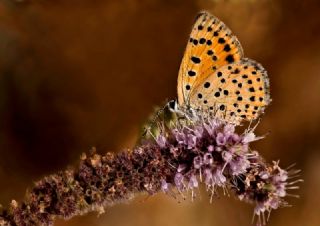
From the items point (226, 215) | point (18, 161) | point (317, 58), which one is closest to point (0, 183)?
point (18, 161)

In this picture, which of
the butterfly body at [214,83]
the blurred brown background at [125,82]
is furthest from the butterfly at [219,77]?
the blurred brown background at [125,82]

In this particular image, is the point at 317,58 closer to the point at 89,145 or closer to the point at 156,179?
the point at 89,145

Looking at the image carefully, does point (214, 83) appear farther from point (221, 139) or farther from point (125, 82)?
point (125, 82)

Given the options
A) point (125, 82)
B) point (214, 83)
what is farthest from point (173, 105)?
point (125, 82)

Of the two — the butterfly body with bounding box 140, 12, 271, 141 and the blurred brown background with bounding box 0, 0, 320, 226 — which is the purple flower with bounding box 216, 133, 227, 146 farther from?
the blurred brown background with bounding box 0, 0, 320, 226

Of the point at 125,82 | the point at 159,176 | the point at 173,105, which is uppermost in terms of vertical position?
the point at 125,82

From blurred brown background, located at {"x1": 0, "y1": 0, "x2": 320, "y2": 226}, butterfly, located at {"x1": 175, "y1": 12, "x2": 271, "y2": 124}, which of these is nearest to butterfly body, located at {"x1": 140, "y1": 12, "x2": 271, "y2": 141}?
butterfly, located at {"x1": 175, "y1": 12, "x2": 271, "y2": 124}
